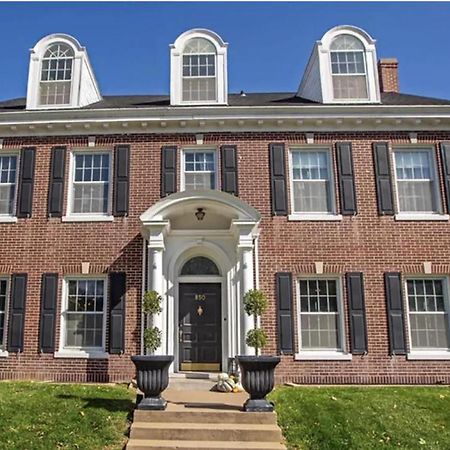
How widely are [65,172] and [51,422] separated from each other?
614 cm

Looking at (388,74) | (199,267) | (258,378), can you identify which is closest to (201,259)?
(199,267)

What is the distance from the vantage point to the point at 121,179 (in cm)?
1111

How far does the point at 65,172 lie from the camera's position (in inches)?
442

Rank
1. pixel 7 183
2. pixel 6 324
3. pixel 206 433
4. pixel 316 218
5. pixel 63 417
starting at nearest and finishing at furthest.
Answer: pixel 206 433 < pixel 63 417 < pixel 6 324 < pixel 316 218 < pixel 7 183

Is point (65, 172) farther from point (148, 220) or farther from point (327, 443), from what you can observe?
point (327, 443)

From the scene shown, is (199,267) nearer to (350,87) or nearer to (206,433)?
(206,433)

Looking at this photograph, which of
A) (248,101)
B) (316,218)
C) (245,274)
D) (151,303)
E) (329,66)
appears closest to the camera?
(151,303)

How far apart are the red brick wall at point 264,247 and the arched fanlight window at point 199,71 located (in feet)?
4.30

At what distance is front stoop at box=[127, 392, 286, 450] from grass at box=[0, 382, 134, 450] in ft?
1.11

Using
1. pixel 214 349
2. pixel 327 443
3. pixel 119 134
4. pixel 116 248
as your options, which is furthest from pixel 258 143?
pixel 327 443

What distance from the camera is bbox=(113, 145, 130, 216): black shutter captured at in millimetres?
10938

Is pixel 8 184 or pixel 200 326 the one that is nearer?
pixel 200 326

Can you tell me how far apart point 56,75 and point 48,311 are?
6055 millimetres

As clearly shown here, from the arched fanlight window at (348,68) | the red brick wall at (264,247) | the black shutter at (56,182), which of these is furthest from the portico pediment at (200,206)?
the arched fanlight window at (348,68)
